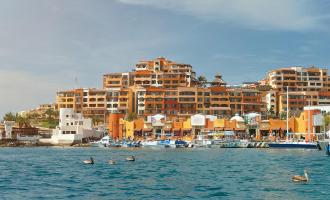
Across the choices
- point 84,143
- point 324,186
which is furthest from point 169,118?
point 324,186

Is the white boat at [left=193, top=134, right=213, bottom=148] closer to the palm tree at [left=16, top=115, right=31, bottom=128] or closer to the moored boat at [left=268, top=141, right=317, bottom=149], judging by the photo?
the moored boat at [left=268, top=141, right=317, bottom=149]

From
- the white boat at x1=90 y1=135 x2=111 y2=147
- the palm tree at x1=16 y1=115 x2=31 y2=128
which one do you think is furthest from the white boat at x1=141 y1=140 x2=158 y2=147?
the palm tree at x1=16 y1=115 x2=31 y2=128

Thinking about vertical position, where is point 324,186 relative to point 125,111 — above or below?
below

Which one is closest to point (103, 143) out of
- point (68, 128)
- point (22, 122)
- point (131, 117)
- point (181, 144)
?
point (68, 128)

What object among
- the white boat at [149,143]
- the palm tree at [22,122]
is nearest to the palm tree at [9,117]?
the palm tree at [22,122]

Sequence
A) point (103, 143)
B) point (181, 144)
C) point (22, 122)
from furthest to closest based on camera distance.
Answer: point (22, 122) < point (103, 143) < point (181, 144)

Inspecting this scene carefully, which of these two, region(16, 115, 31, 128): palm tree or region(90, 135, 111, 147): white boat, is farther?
region(16, 115, 31, 128): palm tree

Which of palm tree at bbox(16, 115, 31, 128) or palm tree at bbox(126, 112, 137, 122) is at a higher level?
palm tree at bbox(126, 112, 137, 122)

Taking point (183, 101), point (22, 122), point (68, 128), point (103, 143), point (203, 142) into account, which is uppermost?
point (183, 101)

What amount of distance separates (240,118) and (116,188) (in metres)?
123

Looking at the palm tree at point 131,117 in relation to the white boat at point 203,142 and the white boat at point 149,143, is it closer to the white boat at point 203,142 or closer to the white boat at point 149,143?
the white boat at point 149,143

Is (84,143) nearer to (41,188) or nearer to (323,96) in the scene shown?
(323,96)

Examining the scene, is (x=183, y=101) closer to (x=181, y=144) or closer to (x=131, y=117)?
(x=131, y=117)

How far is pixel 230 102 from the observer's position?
7446 inches
